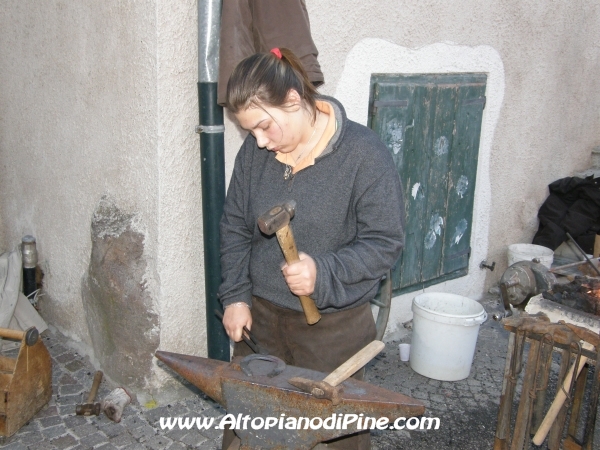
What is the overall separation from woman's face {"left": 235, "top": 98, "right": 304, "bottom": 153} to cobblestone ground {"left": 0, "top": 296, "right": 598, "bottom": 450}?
1965mm

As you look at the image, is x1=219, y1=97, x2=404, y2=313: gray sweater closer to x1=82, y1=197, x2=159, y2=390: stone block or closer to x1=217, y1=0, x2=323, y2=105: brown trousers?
x1=217, y1=0, x2=323, y2=105: brown trousers

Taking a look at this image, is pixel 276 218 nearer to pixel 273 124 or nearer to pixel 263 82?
pixel 273 124

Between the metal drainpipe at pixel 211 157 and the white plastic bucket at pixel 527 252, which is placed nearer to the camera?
the metal drainpipe at pixel 211 157

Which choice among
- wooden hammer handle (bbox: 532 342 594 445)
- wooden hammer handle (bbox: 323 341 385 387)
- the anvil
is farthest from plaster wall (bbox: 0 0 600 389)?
wooden hammer handle (bbox: 532 342 594 445)

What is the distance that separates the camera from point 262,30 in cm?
316

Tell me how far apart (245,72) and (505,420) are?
2.22 meters

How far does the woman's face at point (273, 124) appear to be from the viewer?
2270 millimetres

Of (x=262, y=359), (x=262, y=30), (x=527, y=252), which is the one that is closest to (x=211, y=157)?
(x=262, y=30)

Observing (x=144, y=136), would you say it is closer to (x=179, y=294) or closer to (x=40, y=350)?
(x=179, y=294)

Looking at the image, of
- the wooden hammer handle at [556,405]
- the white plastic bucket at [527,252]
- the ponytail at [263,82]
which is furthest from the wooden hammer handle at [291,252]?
the white plastic bucket at [527,252]

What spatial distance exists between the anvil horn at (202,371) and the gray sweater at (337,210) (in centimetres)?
46

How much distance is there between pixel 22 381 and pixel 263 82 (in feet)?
7.71

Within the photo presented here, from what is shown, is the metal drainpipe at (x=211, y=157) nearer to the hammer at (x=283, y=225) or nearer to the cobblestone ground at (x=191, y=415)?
the cobblestone ground at (x=191, y=415)

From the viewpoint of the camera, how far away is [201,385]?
2174 millimetres
